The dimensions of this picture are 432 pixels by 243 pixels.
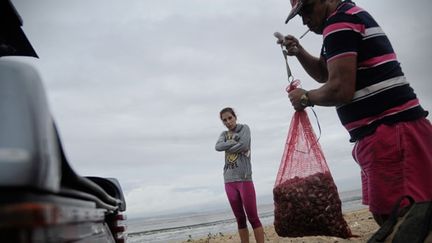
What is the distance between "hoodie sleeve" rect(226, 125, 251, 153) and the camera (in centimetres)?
550

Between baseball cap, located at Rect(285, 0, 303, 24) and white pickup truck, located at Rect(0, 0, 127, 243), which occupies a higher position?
baseball cap, located at Rect(285, 0, 303, 24)

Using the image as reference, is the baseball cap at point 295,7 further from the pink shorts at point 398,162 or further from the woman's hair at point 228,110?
the woman's hair at point 228,110

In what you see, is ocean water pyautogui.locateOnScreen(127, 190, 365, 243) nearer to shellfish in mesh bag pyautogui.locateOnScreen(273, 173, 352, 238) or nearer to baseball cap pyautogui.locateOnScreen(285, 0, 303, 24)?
shellfish in mesh bag pyautogui.locateOnScreen(273, 173, 352, 238)

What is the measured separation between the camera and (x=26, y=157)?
2.92ft

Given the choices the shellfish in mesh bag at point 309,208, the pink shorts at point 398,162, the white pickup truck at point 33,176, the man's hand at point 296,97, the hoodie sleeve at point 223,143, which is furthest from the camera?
the hoodie sleeve at point 223,143

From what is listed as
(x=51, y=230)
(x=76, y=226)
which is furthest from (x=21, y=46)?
(x=51, y=230)

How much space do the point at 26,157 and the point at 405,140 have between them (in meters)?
1.96

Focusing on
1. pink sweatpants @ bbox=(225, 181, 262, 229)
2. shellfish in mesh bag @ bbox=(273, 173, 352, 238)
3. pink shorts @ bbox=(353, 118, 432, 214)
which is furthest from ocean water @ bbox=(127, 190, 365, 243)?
pink shorts @ bbox=(353, 118, 432, 214)

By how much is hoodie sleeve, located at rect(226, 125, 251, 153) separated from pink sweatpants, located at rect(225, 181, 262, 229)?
1.54ft

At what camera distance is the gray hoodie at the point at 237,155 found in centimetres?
543

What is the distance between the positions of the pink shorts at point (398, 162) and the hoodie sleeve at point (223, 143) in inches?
132

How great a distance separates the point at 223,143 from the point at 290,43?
2.88m

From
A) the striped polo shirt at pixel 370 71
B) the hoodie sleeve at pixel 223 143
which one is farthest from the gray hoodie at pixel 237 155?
the striped polo shirt at pixel 370 71

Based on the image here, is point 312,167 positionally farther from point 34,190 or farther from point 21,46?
point 34,190
